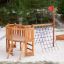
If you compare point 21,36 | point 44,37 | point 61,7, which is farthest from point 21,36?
point 61,7

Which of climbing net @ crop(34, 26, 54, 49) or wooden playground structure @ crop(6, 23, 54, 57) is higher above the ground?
wooden playground structure @ crop(6, 23, 54, 57)

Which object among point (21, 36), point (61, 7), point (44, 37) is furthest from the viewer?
point (61, 7)

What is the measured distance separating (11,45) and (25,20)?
4.99 metres


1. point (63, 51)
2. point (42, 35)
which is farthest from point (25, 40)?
point (42, 35)

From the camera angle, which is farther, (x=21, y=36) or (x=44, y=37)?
(x=44, y=37)

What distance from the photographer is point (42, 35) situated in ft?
31.9

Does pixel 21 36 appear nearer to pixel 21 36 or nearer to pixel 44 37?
pixel 21 36

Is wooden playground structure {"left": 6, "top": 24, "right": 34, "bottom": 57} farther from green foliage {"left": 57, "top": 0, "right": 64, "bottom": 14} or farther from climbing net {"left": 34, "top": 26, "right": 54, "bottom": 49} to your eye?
green foliage {"left": 57, "top": 0, "right": 64, "bottom": 14}

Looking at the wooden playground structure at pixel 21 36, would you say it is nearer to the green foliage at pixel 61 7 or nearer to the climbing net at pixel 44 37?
the climbing net at pixel 44 37

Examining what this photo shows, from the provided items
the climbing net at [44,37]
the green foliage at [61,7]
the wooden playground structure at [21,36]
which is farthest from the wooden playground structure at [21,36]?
the green foliage at [61,7]

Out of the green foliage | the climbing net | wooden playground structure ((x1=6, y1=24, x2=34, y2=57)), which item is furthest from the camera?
the green foliage

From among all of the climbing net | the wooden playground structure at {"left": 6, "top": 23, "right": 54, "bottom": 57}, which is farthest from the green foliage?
the wooden playground structure at {"left": 6, "top": 23, "right": 54, "bottom": 57}

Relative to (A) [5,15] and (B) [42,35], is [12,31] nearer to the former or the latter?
(B) [42,35]

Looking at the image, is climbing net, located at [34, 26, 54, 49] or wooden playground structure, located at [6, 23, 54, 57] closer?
wooden playground structure, located at [6, 23, 54, 57]
